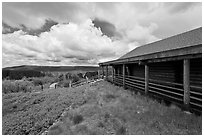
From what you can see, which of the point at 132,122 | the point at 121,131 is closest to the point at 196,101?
the point at 132,122

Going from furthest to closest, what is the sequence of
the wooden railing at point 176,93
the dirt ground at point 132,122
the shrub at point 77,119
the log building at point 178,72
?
the wooden railing at point 176,93 < the shrub at point 77,119 < the log building at point 178,72 < the dirt ground at point 132,122

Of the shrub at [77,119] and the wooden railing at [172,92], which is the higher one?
the wooden railing at [172,92]

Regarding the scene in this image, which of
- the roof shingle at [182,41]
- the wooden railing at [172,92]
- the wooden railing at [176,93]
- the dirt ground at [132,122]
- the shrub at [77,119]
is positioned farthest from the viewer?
the roof shingle at [182,41]

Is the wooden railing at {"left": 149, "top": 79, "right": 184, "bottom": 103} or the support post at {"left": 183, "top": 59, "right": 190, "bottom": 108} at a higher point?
the support post at {"left": 183, "top": 59, "right": 190, "bottom": 108}

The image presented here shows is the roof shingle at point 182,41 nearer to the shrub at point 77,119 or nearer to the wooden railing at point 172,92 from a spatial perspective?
the wooden railing at point 172,92

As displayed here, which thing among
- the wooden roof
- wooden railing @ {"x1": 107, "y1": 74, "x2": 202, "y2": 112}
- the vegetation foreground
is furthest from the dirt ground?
the wooden roof

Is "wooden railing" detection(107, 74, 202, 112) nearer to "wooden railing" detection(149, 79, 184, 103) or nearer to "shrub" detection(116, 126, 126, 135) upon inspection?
"wooden railing" detection(149, 79, 184, 103)

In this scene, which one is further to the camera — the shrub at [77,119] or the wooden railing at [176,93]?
the wooden railing at [176,93]

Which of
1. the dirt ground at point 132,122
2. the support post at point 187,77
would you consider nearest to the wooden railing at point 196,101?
the support post at point 187,77

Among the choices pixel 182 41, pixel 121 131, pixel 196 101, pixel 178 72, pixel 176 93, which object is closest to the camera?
pixel 121 131

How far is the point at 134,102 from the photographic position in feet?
19.4

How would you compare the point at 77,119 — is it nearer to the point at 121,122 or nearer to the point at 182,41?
the point at 121,122

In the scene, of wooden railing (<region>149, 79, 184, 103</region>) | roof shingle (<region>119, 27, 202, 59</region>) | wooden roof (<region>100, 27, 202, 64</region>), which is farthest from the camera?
roof shingle (<region>119, 27, 202, 59</region>)

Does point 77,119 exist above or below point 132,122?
below
